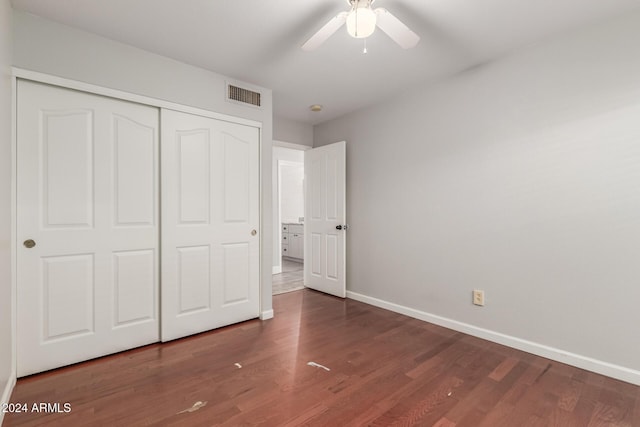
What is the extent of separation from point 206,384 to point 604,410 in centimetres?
237

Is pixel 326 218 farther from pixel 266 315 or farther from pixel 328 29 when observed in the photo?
pixel 328 29

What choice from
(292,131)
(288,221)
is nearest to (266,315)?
(292,131)

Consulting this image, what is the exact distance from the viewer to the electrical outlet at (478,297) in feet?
8.76

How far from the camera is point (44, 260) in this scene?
204cm

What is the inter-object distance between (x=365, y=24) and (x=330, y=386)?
2150mm

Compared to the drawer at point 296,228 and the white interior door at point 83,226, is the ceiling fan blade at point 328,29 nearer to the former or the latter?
the white interior door at point 83,226

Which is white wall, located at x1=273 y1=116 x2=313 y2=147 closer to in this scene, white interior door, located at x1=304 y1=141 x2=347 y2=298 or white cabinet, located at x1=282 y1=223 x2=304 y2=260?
white interior door, located at x1=304 y1=141 x2=347 y2=298

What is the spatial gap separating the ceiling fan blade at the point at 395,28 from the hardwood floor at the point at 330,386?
217cm

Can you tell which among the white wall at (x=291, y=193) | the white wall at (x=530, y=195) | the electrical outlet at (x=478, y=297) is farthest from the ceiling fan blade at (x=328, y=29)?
the white wall at (x=291, y=193)

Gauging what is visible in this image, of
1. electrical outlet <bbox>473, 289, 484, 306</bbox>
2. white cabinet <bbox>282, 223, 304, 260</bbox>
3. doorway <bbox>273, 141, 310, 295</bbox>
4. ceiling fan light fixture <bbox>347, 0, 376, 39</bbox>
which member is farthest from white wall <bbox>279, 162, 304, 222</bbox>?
ceiling fan light fixture <bbox>347, 0, 376, 39</bbox>

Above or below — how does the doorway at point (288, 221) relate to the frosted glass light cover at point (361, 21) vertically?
below

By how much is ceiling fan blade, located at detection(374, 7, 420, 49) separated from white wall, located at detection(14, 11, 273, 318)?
1688 mm

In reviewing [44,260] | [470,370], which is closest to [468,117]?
[470,370]

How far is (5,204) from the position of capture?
1751mm
